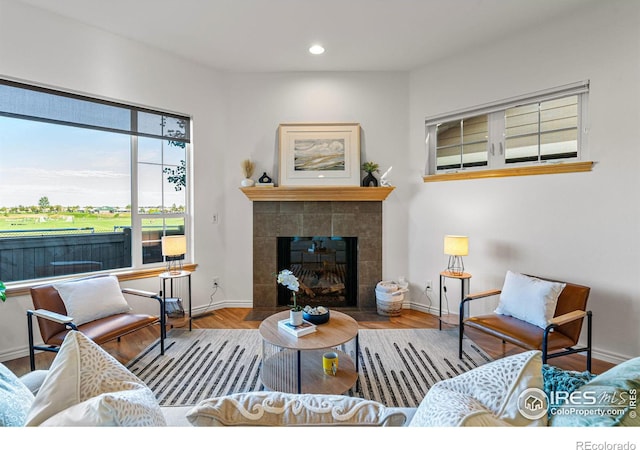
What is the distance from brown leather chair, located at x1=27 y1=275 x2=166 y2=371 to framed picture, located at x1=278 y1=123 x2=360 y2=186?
227 cm

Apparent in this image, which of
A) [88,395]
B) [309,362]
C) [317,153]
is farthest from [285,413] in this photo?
[317,153]

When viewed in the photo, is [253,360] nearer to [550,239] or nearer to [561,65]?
[550,239]

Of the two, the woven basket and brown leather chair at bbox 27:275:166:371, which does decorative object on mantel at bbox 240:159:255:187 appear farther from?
the woven basket

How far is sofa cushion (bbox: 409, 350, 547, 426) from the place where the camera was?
2.71 ft

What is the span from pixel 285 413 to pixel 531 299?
2.47m

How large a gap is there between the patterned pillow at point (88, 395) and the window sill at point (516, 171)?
11.7ft

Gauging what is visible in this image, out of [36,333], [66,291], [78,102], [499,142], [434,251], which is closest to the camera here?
[66,291]

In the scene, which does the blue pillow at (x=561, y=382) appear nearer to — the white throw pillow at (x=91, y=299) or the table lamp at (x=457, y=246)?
the table lamp at (x=457, y=246)

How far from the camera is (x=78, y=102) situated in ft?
9.89

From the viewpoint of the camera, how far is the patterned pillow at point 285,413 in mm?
866

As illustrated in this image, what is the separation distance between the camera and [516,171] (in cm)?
314

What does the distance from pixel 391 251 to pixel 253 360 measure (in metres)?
2.25

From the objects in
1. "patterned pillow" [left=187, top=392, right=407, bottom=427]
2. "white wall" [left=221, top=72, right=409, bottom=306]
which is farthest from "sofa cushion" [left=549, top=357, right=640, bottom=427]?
"white wall" [left=221, top=72, right=409, bottom=306]

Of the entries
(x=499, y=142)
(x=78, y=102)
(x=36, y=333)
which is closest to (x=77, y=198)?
(x=78, y=102)
